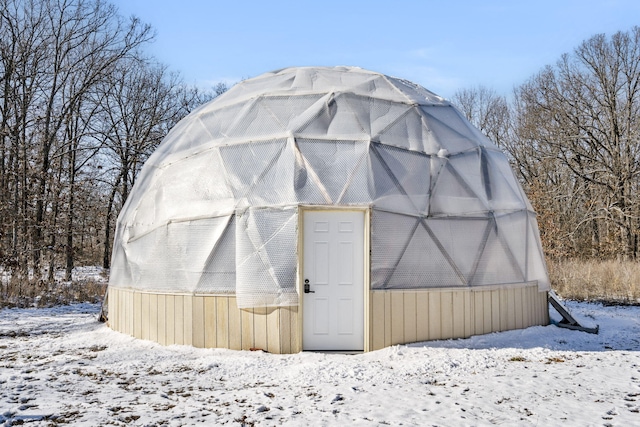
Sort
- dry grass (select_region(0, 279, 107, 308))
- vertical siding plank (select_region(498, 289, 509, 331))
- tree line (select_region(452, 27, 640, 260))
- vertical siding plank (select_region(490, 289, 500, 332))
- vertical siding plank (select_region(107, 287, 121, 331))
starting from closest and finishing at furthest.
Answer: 1. vertical siding plank (select_region(490, 289, 500, 332))
2. vertical siding plank (select_region(498, 289, 509, 331))
3. vertical siding plank (select_region(107, 287, 121, 331))
4. dry grass (select_region(0, 279, 107, 308))
5. tree line (select_region(452, 27, 640, 260))

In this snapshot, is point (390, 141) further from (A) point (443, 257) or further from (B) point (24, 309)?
(B) point (24, 309)

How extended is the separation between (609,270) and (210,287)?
13141mm

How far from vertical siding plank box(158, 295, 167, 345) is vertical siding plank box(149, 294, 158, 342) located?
7 centimetres

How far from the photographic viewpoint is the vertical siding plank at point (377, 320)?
7004 millimetres

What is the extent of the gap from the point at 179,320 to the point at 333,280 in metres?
2.23

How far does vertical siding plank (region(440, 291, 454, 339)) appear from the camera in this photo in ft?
24.0

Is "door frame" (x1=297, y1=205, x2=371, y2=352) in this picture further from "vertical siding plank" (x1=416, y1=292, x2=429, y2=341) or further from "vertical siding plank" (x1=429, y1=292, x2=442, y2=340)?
"vertical siding plank" (x1=429, y1=292, x2=442, y2=340)

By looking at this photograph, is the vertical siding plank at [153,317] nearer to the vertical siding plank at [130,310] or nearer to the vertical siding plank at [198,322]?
the vertical siding plank at [130,310]

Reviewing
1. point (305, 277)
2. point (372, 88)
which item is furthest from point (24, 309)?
point (372, 88)

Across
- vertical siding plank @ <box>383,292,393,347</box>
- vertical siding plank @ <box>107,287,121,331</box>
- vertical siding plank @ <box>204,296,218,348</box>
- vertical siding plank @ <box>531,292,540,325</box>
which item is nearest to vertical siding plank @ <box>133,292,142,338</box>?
vertical siding plank @ <box>107,287,121,331</box>

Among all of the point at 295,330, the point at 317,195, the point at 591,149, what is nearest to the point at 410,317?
the point at 295,330

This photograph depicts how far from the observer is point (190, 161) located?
26.6 feet

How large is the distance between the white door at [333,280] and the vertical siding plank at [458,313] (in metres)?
1.35

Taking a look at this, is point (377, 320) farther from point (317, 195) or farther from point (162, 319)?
point (162, 319)
